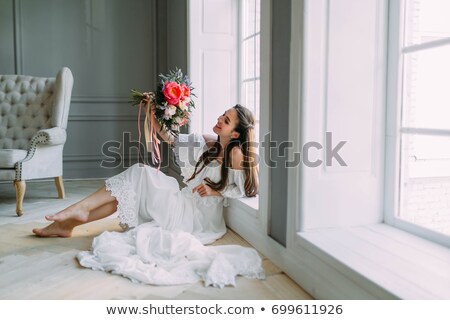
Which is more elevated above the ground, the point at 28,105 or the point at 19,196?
the point at 28,105

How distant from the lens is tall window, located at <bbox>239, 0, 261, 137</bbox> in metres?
3.63

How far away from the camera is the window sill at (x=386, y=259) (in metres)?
1.52

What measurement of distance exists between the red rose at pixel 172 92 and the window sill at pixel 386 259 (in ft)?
4.07

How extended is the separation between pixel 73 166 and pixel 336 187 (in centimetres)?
410

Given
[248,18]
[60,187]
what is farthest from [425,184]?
[60,187]

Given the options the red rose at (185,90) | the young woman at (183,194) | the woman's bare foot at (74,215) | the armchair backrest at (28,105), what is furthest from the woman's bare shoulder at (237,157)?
the armchair backrest at (28,105)

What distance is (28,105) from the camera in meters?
4.52

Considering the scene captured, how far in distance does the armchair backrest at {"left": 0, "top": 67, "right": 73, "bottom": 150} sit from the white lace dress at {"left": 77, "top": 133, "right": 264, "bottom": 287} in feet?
5.49

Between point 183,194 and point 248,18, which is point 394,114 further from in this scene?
point 248,18

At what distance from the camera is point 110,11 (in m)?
5.48

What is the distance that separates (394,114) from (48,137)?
2.90 m

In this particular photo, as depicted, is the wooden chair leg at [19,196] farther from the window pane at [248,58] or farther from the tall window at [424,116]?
the tall window at [424,116]

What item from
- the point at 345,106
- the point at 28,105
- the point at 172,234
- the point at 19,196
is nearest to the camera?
the point at 345,106
